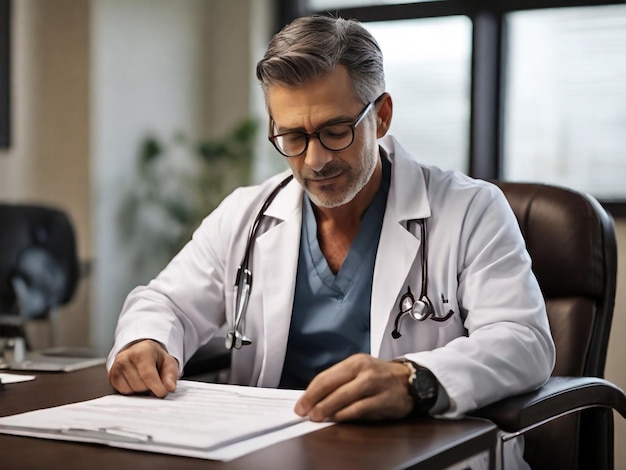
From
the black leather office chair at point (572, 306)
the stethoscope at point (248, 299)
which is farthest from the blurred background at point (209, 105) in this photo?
the stethoscope at point (248, 299)

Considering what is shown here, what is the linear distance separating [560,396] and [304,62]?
2.53 ft

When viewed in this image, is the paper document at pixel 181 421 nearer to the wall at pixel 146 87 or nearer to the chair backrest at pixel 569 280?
the chair backrest at pixel 569 280

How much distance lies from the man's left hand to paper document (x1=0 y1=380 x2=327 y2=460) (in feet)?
0.09

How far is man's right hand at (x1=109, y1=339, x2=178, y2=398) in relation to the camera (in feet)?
4.93

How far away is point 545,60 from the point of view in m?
4.01

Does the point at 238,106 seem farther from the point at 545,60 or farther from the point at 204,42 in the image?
the point at 545,60

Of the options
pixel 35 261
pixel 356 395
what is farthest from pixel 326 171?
pixel 35 261

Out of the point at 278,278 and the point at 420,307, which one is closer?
the point at 420,307

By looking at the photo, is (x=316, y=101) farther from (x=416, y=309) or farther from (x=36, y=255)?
(x=36, y=255)

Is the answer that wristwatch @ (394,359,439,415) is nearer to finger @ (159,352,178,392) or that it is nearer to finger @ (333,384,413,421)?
finger @ (333,384,413,421)

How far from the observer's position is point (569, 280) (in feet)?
6.44

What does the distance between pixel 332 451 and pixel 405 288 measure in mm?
695

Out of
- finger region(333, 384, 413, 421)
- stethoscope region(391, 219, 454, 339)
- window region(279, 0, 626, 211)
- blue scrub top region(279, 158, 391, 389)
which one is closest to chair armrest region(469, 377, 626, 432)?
finger region(333, 384, 413, 421)

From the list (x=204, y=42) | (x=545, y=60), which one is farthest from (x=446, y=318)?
(x=204, y=42)
